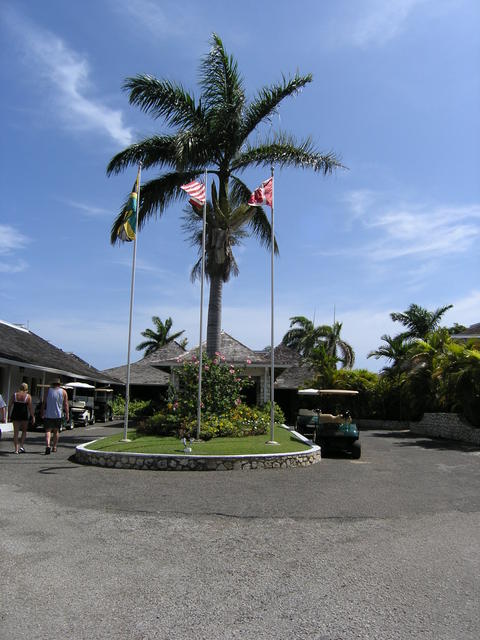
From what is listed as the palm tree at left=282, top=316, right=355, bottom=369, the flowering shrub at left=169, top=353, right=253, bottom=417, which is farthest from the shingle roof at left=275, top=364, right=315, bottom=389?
the flowering shrub at left=169, top=353, right=253, bottom=417

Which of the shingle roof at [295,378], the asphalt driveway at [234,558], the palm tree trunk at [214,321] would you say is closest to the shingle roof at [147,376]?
the shingle roof at [295,378]

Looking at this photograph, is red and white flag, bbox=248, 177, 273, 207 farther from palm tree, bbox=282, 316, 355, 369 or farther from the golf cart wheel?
palm tree, bbox=282, 316, 355, 369

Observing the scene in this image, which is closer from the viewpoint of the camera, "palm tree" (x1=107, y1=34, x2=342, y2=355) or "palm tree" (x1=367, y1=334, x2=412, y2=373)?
"palm tree" (x1=107, y1=34, x2=342, y2=355)

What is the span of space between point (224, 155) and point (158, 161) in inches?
90.9

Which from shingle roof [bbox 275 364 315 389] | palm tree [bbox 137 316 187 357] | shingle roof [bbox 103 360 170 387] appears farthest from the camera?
palm tree [bbox 137 316 187 357]

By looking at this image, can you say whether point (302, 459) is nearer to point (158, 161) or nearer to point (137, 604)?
point (137, 604)

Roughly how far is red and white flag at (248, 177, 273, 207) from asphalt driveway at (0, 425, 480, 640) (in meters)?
7.88

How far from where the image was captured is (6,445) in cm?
1445

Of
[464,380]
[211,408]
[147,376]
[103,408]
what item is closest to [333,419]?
[211,408]

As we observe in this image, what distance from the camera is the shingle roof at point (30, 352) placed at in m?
20.8

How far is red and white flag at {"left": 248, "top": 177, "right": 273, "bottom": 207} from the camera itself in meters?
14.8

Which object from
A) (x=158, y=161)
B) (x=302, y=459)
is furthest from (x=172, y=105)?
(x=302, y=459)

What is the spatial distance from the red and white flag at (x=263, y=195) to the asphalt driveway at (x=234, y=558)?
25.8 feet

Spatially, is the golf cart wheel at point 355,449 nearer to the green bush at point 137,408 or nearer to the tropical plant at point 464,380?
the tropical plant at point 464,380
